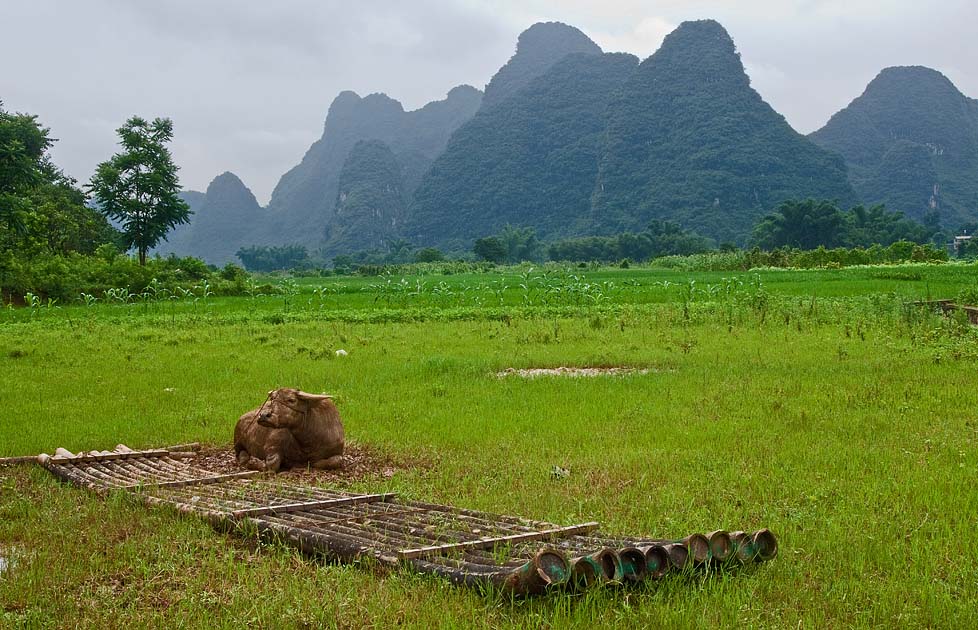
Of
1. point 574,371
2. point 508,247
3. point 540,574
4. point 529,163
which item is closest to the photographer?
point 540,574

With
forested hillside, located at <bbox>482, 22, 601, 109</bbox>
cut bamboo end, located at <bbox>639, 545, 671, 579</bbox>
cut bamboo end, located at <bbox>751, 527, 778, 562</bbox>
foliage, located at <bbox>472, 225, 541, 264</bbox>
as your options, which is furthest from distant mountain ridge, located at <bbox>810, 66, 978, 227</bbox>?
cut bamboo end, located at <bbox>639, 545, 671, 579</bbox>

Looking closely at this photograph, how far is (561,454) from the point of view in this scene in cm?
625

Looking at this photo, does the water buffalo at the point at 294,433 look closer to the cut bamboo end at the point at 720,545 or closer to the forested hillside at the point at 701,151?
the cut bamboo end at the point at 720,545

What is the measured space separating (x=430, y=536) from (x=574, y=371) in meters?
6.70

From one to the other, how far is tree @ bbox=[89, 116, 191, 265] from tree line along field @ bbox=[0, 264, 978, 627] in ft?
75.6

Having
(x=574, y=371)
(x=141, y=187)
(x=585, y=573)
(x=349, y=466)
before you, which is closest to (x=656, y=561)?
(x=585, y=573)

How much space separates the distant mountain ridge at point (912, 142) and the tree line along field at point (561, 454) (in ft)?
312

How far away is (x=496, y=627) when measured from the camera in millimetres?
3221

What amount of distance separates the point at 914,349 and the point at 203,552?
1017 centimetres

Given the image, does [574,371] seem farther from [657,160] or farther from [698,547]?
[657,160]

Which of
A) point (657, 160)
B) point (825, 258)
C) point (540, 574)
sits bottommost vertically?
point (540, 574)

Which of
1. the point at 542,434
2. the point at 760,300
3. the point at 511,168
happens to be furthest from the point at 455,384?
the point at 511,168

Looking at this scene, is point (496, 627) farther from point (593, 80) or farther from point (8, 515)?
point (593, 80)

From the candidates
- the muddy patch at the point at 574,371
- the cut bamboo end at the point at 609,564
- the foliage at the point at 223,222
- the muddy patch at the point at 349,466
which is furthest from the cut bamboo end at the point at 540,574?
the foliage at the point at 223,222
